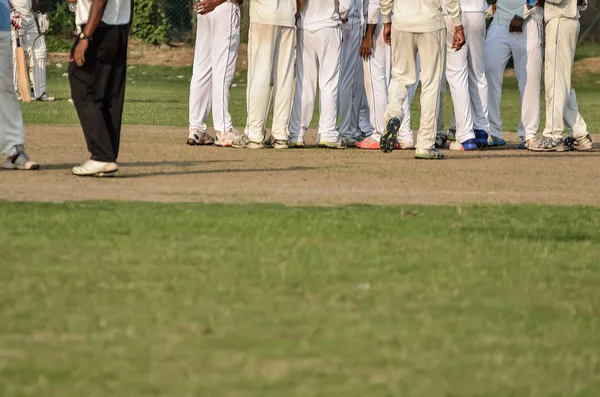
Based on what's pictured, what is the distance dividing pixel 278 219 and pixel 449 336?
313 cm

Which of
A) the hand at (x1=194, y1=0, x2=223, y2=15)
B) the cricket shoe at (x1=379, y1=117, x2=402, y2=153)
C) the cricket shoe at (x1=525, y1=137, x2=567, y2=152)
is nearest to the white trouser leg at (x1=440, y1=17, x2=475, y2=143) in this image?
the cricket shoe at (x1=525, y1=137, x2=567, y2=152)

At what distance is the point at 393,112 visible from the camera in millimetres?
12508

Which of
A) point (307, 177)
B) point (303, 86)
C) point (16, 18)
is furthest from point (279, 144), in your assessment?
point (16, 18)

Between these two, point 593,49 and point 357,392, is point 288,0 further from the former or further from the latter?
point 593,49

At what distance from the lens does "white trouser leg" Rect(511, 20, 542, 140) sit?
49.6ft

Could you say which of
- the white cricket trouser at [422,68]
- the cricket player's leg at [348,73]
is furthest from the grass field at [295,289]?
the cricket player's leg at [348,73]

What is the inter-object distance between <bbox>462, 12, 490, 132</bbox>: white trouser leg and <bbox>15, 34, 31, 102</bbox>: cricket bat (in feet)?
27.3

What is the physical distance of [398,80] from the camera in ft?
41.7

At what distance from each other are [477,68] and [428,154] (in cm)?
217

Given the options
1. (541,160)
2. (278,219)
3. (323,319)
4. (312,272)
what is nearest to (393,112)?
(541,160)

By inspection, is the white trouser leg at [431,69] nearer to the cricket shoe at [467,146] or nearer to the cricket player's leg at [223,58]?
the cricket shoe at [467,146]

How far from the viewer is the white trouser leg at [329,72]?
14148 mm

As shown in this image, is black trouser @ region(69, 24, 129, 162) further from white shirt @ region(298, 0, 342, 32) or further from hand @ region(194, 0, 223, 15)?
white shirt @ region(298, 0, 342, 32)

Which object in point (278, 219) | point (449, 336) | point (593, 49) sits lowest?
point (593, 49)
